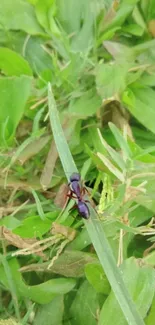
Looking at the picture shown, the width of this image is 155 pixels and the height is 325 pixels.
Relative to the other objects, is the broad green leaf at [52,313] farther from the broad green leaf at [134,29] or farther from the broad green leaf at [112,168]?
the broad green leaf at [134,29]

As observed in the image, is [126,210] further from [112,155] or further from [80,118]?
[80,118]

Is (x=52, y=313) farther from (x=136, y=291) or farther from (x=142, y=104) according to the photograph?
(x=142, y=104)

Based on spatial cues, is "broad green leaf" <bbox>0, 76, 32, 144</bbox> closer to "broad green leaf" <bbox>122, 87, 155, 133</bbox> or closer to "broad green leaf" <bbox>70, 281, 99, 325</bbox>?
"broad green leaf" <bbox>122, 87, 155, 133</bbox>

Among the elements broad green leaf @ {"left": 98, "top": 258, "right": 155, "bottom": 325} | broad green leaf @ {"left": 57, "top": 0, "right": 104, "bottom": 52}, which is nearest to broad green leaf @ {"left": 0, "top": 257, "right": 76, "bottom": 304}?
broad green leaf @ {"left": 98, "top": 258, "right": 155, "bottom": 325}

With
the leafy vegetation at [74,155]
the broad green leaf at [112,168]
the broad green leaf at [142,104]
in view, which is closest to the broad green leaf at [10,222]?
the leafy vegetation at [74,155]

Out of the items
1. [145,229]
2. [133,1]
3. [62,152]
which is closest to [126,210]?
[145,229]

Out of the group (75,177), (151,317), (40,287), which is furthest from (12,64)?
(151,317)
